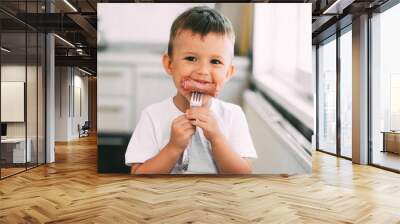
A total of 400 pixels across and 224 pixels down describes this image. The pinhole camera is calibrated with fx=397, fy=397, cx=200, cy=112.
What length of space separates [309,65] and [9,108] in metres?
5.18

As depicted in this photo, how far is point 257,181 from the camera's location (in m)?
6.29

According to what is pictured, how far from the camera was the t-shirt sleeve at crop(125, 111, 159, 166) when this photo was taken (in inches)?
253

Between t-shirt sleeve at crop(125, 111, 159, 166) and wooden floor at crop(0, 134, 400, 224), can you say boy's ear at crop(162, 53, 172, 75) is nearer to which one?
t-shirt sleeve at crop(125, 111, 159, 166)

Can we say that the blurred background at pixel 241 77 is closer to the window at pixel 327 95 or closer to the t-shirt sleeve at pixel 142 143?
the t-shirt sleeve at pixel 142 143

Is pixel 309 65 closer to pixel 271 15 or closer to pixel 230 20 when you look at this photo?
pixel 271 15

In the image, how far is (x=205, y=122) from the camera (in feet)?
20.9

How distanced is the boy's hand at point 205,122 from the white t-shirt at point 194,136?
8 cm

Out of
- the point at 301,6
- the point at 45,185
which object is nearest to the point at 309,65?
the point at 301,6

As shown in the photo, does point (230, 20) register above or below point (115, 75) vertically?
above

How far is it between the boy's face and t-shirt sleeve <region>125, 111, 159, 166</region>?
2.46 ft

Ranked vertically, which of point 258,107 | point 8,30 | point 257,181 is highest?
point 8,30

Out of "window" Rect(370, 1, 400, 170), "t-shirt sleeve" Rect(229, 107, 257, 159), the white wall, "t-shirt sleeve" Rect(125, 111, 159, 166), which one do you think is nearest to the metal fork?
"t-shirt sleeve" Rect(125, 111, 159, 166)

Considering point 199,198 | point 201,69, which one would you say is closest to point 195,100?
point 201,69

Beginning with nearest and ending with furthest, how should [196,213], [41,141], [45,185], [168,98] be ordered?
[196,213] < [45,185] < [168,98] < [41,141]
